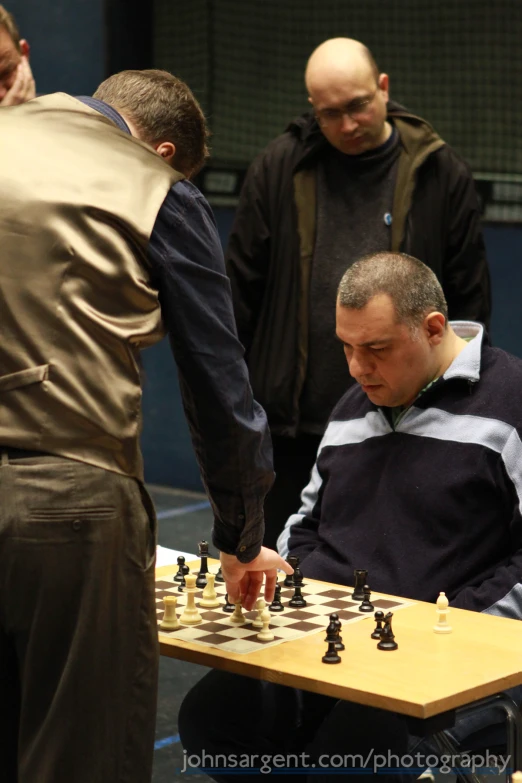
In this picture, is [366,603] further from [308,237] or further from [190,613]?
[308,237]

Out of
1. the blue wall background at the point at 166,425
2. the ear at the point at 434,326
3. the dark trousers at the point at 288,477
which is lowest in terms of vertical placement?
the blue wall background at the point at 166,425

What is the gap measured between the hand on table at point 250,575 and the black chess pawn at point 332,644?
188mm

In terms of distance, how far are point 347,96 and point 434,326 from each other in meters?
1.28

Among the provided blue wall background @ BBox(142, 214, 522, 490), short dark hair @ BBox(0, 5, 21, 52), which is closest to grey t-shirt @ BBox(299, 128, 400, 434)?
short dark hair @ BBox(0, 5, 21, 52)

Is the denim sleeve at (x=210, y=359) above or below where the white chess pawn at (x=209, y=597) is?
above

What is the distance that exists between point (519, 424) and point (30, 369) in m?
1.37

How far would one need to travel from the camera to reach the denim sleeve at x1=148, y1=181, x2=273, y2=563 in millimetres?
2197

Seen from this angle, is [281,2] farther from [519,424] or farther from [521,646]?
[521,646]

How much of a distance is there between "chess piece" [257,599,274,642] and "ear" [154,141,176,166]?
918 mm

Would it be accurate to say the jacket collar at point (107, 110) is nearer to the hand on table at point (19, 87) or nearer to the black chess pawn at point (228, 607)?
the black chess pawn at point (228, 607)

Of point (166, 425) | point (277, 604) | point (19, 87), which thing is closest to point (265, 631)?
point (277, 604)

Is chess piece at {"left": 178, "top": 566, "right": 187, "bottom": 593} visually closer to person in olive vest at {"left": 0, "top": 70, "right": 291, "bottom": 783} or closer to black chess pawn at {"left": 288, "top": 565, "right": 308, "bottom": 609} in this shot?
black chess pawn at {"left": 288, "top": 565, "right": 308, "bottom": 609}

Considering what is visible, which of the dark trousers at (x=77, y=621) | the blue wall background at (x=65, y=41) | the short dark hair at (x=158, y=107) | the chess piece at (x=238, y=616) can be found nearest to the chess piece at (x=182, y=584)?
the chess piece at (x=238, y=616)

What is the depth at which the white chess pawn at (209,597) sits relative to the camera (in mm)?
2758
